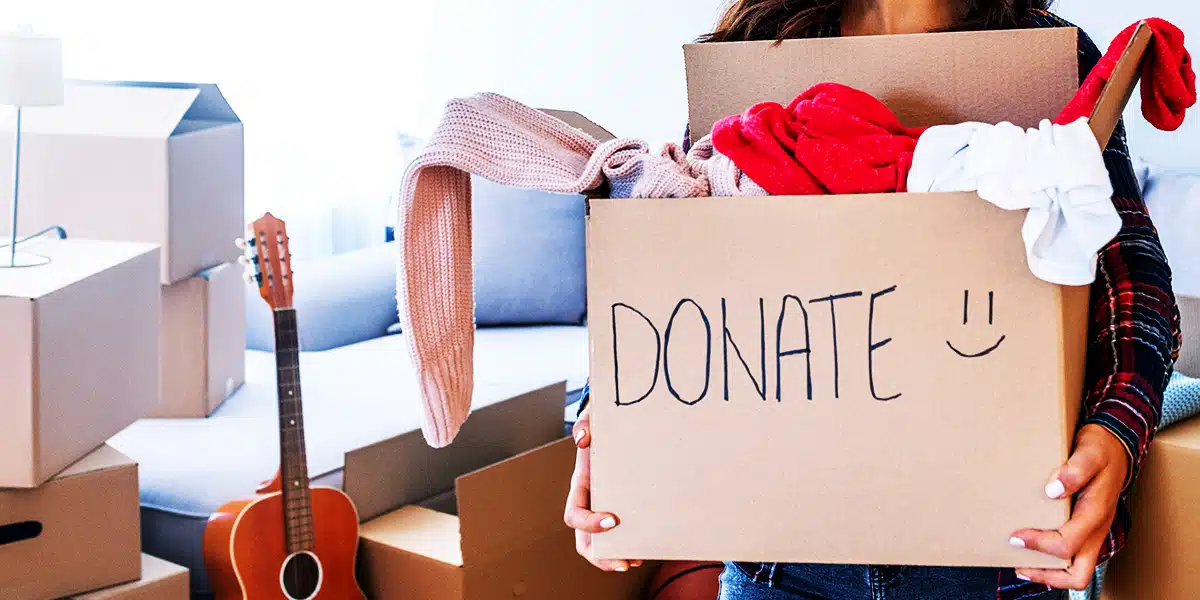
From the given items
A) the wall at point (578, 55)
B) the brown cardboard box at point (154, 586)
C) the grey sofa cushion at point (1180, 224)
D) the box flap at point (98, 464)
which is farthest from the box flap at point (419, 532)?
the wall at point (578, 55)

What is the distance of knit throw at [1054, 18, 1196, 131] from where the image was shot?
2.36ft

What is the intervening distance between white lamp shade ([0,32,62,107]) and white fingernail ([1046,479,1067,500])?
1.33 metres

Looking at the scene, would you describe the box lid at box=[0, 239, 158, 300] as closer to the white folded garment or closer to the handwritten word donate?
the handwritten word donate

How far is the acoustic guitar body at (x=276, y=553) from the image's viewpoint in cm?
153

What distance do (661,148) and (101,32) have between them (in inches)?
77.6

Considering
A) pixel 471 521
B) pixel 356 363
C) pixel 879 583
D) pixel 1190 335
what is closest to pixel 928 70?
pixel 879 583

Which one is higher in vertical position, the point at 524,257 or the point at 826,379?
the point at 524,257

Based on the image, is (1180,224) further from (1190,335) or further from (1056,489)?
(1056,489)

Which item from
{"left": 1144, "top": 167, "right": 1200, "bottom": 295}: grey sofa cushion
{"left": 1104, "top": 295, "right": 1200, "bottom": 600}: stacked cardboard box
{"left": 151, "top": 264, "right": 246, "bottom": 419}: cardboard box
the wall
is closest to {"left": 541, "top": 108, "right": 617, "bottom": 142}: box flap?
{"left": 1104, "top": 295, "right": 1200, "bottom": 600}: stacked cardboard box

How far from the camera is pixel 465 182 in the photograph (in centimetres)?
75

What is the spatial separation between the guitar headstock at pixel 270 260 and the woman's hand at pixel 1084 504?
1.17m

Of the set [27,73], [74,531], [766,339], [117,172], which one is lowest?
[74,531]

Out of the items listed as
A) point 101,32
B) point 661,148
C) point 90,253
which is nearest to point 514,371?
point 90,253

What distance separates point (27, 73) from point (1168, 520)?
56.7 inches
